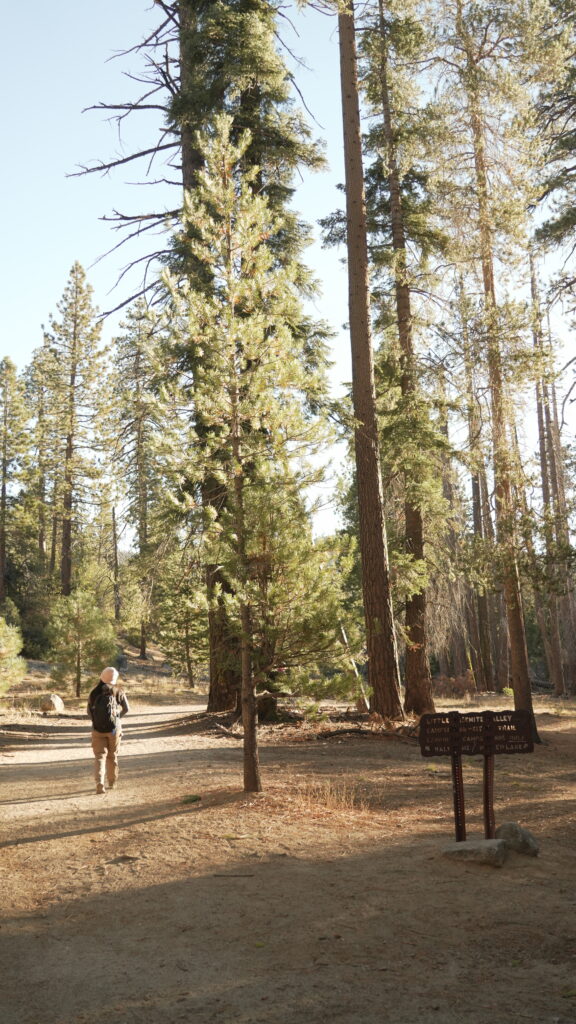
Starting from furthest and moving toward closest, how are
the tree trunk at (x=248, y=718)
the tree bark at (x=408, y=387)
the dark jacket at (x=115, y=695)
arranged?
the tree bark at (x=408, y=387) < the dark jacket at (x=115, y=695) < the tree trunk at (x=248, y=718)

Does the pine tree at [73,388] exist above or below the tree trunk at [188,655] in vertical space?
above

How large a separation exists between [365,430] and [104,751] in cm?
733

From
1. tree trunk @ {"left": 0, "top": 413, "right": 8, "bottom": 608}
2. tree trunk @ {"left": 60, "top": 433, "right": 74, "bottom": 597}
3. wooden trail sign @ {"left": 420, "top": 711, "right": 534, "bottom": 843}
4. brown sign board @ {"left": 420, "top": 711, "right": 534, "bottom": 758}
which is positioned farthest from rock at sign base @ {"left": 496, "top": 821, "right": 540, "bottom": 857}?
tree trunk @ {"left": 0, "top": 413, "right": 8, "bottom": 608}

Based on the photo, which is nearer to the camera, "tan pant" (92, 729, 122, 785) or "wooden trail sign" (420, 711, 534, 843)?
"wooden trail sign" (420, 711, 534, 843)

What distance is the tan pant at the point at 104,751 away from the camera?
9.16 meters

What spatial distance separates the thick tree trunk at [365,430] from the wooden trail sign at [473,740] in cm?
620

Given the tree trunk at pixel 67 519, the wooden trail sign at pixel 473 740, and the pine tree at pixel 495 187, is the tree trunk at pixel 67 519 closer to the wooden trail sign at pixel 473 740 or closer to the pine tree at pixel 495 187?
the pine tree at pixel 495 187

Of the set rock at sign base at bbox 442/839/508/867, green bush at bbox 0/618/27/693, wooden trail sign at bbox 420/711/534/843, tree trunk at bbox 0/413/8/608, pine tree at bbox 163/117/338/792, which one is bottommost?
rock at sign base at bbox 442/839/508/867

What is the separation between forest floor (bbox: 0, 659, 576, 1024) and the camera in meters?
3.83

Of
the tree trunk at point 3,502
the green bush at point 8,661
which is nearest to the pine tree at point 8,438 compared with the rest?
the tree trunk at point 3,502

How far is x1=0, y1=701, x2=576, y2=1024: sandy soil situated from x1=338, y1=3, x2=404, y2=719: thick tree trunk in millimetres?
3784

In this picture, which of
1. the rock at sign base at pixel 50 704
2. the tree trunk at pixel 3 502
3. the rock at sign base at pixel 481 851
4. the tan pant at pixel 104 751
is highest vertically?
→ the tree trunk at pixel 3 502

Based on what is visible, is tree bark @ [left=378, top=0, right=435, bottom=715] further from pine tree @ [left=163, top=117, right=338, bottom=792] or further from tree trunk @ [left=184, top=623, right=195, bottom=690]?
tree trunk @ [left=184, top=623, right=195, bottom=690]

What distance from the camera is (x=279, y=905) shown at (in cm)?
514
